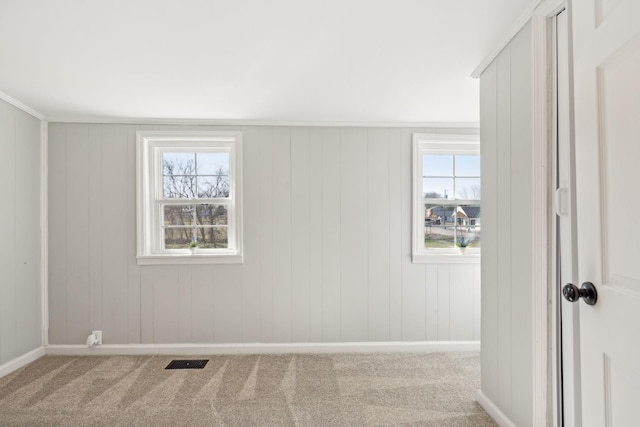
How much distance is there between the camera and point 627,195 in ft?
2.87

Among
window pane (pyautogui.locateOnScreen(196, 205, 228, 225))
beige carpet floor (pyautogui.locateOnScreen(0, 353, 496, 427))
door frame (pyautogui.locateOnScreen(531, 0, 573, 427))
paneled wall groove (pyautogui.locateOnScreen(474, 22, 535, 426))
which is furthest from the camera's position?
window pane (pyautogui.locateOnScreen(196, 205, 228, 225))

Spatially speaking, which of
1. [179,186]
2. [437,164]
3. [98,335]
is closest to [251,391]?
[98,335]

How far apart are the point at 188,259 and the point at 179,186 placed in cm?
73

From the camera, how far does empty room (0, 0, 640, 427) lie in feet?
4.35

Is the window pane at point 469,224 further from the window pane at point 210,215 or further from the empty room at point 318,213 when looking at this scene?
the window pane at point 210,215

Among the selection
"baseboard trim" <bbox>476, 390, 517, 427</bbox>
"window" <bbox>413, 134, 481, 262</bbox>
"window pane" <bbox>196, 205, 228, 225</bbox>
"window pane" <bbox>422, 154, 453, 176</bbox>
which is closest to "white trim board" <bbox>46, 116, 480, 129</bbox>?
Answer: "window" <bbox>413, 134, 481, 262</bbox>

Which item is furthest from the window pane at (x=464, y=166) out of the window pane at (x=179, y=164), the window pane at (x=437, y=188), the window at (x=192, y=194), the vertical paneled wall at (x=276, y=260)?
the window pane at (x=179, y=164)

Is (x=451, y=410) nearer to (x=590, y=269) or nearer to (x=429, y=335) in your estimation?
(x=429, y=335)

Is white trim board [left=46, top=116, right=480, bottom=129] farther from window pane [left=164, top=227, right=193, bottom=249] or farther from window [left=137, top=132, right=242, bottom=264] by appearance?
window pane [left=164, top=227, right=193, bottom=249]

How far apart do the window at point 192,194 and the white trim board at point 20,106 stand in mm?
914

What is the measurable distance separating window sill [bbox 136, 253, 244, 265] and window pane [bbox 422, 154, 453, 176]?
204cm

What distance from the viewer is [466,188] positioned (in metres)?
3.30

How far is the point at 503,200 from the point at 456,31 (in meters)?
0.97

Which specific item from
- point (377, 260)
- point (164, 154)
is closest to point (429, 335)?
point (377, 260)
